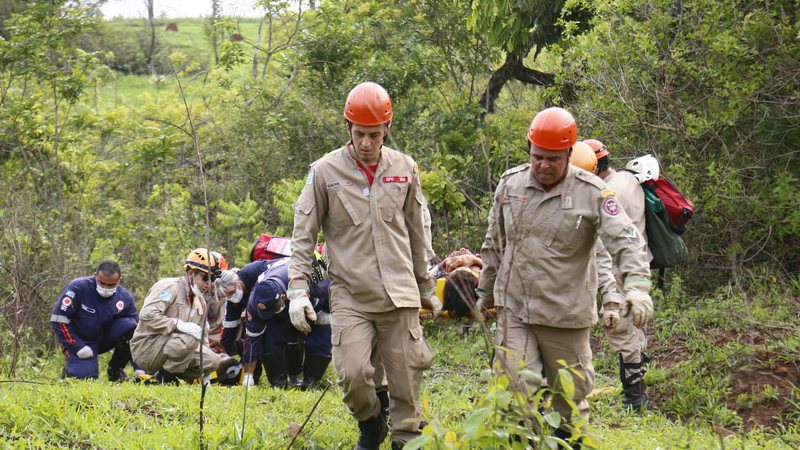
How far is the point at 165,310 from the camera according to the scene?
30.4 ft

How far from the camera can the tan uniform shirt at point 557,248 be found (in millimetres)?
5039

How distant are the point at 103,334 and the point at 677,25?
23.7 feet

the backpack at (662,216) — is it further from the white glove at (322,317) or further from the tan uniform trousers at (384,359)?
the white glove at (322,317)

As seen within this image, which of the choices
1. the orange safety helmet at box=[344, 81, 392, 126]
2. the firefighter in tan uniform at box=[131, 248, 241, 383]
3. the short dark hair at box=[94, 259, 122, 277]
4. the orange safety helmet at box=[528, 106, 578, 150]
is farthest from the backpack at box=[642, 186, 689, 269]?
the short dark hair at box=[94, 259, 122, 277]

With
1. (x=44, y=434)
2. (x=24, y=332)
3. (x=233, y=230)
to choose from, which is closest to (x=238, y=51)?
(x=233, y=230)

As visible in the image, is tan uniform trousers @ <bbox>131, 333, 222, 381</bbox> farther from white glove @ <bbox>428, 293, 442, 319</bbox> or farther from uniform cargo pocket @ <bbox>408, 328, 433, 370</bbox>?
uniform cargo pocket @ <bbox>408, 328, 433, 370</bbox>

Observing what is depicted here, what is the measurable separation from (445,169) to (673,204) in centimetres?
506

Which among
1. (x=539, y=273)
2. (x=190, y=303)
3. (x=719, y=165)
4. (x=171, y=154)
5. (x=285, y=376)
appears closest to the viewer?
(x=539, y=273)

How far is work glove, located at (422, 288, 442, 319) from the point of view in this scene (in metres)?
5.74

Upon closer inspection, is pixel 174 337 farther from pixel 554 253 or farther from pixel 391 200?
pixel 554 253

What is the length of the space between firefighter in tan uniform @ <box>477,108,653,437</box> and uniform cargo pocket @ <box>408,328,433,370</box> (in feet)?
1.83

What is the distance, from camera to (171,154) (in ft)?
53.1

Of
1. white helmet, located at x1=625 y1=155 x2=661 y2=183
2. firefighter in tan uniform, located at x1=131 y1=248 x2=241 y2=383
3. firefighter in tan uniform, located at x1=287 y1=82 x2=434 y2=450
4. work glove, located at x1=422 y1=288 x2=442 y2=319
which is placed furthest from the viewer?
Result: firefighter in tan uniform, located at x1=131 y1=248 x2=241 y2=383

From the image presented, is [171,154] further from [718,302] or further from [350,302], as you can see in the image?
[350,302]
